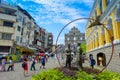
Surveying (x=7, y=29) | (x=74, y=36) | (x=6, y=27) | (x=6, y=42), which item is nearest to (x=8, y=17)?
(x=6, y=27)

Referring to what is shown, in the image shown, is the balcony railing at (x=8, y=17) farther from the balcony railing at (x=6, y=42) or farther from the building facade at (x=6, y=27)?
the balcony railing at (x=6, y=42)

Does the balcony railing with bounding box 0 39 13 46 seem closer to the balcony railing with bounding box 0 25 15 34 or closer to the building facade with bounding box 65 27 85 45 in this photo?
the balcony railing with bounding box 0 25 15 34

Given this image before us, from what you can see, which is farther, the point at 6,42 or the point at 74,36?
the point at 74,36

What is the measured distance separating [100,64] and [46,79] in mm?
17307

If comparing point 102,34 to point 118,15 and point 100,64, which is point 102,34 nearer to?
point 100,64

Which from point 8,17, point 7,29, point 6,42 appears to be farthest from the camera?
point 8,17

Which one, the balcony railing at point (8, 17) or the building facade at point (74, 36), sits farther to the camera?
the building facade at point (74, 36)

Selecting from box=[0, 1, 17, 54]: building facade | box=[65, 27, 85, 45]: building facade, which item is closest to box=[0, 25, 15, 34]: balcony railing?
box=[0, 1, 17, 54]: building facade

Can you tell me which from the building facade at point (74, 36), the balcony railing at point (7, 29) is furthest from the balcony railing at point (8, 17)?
the building facade at point (74, 36)

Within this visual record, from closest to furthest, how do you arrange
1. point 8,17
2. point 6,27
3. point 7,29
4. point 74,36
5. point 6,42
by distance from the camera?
point 6,42, point 6,27, point 7,29, point 8,17, point 74,36

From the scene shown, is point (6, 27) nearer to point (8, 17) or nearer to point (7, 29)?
point (7, 29)

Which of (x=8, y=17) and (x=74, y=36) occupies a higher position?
(x=74, y=36)

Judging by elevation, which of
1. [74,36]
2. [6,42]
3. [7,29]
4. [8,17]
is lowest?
[6,42]

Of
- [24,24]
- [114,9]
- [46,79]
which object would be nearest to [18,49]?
[24,24]
